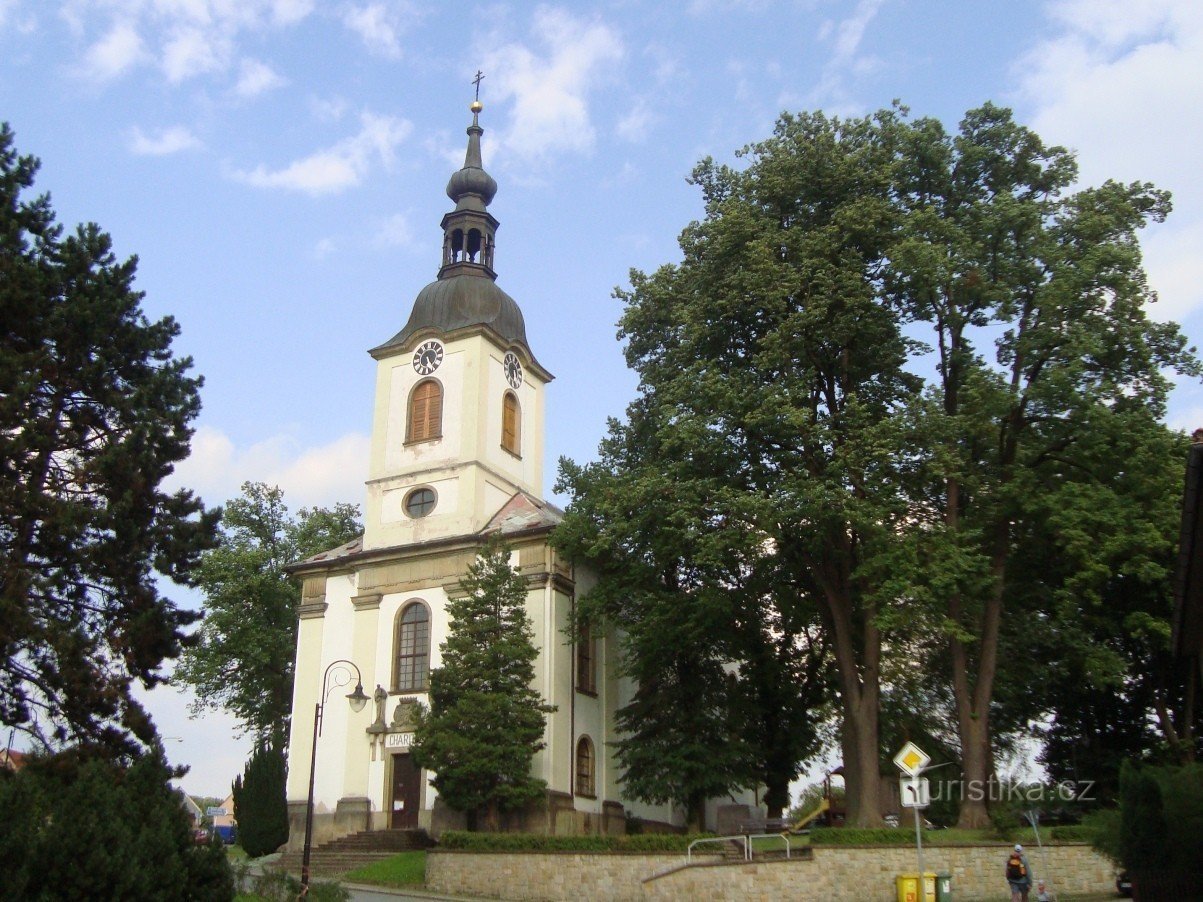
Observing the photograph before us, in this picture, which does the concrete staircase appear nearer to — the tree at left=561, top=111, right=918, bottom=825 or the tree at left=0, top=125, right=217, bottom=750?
the tree at left=561, top=111, right=918, bottom=825

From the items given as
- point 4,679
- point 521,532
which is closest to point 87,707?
point 4,679

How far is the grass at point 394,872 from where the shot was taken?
26.3 m

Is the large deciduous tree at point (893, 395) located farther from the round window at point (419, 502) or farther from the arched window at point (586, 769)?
the round window at point (419, 502)

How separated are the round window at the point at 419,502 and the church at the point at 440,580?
4cm

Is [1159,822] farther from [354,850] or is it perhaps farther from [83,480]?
[354,850]

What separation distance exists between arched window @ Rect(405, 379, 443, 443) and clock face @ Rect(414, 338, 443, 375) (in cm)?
42

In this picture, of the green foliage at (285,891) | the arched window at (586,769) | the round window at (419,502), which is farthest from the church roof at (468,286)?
the green foliage at (285,891)

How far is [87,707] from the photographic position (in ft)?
54.0

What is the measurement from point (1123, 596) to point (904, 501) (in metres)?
6.33

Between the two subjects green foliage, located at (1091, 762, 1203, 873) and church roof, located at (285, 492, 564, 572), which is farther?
church roof, located at (285, 492, 564, 572)

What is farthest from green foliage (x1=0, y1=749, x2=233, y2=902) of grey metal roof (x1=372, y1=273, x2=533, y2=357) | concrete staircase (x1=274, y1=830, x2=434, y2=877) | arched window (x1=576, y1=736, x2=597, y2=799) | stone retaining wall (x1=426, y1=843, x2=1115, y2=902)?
grey metal roof (x1=372, y1=273, x2=533, y2=357)

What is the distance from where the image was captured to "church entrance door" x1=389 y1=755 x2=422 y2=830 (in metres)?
30.9

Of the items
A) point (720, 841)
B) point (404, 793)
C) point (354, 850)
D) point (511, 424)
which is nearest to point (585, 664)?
point (404, 793)

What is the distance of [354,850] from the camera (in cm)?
2970
